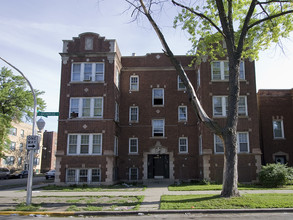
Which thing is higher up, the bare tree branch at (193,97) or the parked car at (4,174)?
the bare tree branch at (193,97)

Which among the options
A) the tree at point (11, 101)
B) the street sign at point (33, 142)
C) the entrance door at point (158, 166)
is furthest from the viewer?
the tree at point (11, 101)

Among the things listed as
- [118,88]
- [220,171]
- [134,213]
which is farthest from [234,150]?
[118,88]

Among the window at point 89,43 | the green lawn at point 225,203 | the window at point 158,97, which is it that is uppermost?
the window at point 89,43

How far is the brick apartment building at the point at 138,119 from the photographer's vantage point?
2214 centimetres

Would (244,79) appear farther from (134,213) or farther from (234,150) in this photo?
(134,213)

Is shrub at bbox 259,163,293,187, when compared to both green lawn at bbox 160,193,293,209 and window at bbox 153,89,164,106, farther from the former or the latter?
window at bbox 153,89,164,106

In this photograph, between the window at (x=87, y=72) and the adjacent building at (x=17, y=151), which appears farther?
the adjacent building at (x=17, y=151)

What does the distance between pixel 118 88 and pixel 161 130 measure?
5.45m

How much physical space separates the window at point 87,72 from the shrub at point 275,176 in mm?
14117

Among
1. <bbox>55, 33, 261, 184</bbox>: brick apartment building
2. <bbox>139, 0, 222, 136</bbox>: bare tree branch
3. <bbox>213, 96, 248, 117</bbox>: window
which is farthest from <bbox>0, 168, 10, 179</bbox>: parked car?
<bbox>139, 0, 222, 136</bbox>: bare tree branch

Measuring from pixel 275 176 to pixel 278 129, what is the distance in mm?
8553

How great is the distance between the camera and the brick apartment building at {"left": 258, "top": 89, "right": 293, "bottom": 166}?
25297mm

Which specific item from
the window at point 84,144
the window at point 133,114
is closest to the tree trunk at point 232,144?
the window at point 84,144

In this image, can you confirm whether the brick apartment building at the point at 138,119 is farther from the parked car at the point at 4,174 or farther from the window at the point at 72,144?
the parked car at the point at 4,174
